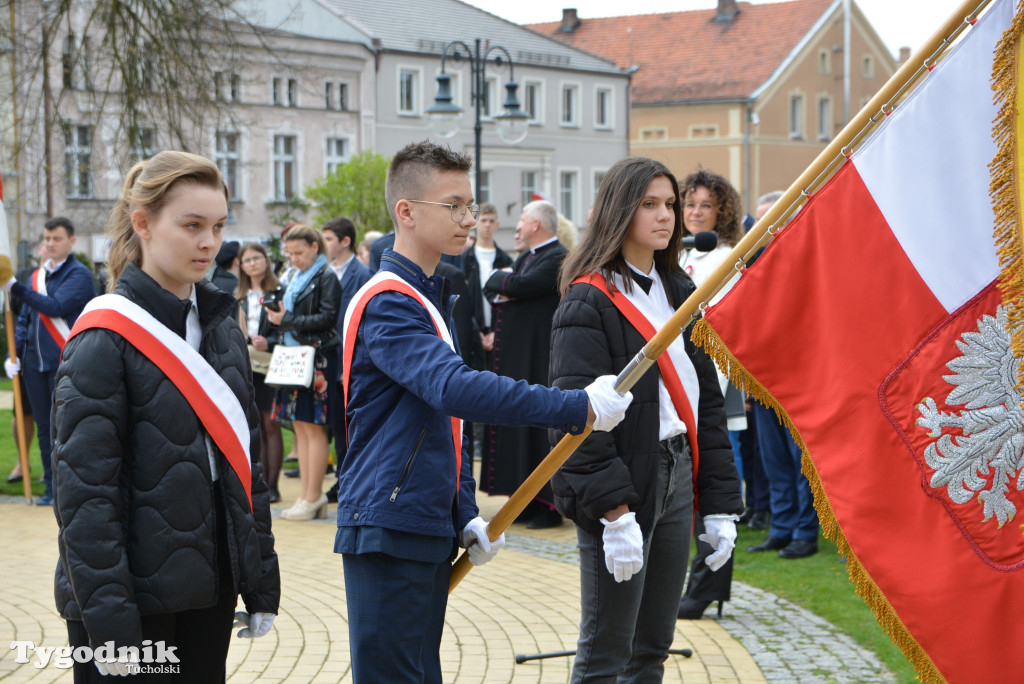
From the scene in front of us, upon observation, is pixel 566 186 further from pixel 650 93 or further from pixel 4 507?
pixel 4 507

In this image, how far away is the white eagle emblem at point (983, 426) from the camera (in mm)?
3297

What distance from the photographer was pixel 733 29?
2234 inches

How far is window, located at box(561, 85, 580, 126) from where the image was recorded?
50344mm

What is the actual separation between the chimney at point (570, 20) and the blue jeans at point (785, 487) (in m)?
57.5

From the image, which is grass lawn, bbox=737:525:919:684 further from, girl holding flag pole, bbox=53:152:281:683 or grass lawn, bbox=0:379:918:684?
girl holding flag pole, bbox=53:152:281:683

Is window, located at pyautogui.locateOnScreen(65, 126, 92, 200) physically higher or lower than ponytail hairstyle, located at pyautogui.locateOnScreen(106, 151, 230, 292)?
higher

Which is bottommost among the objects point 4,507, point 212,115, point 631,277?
point 4,507

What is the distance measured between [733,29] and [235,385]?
187ft

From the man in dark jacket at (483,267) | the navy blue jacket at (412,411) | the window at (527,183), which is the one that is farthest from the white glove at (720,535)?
the window at (527,183)

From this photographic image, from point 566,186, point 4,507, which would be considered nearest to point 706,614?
point 4,507

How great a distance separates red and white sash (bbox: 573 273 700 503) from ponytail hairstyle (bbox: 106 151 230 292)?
134cm

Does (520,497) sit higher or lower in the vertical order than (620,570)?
higher

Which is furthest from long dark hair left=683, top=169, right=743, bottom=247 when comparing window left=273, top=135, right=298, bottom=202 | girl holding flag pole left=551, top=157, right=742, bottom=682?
window left=273, top=135, right=298, bottom=202

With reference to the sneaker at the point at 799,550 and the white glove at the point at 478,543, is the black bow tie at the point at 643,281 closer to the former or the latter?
the white glove at the point at 478,543
